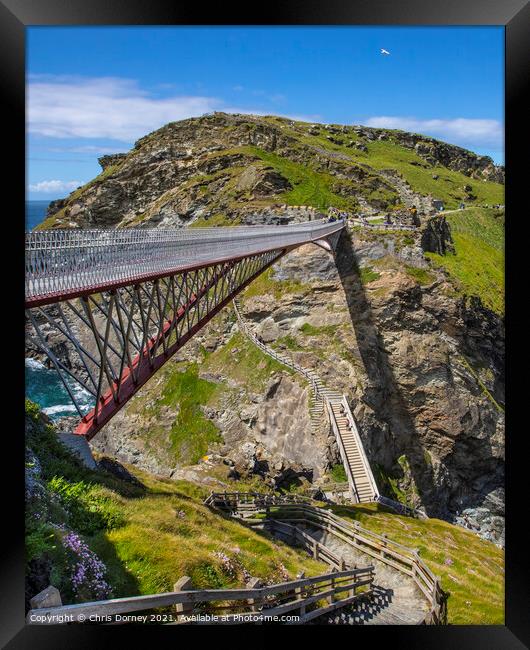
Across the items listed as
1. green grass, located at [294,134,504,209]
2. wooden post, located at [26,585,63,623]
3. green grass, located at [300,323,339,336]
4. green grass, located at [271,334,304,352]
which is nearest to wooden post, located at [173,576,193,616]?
wooden post, located at [26,585,63,623]

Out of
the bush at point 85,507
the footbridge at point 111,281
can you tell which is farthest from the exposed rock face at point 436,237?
the bush at point 85,507

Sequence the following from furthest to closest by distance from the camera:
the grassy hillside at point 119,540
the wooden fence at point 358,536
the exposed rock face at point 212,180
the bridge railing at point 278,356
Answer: the exposed rock face at point 212,180, the bridge railing at point 278,356, the wooden fence at point 358,536, the grassy hillside at point 119,540

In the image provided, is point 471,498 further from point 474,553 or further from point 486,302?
point 474,553

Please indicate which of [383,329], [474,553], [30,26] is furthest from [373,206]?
[30,26]

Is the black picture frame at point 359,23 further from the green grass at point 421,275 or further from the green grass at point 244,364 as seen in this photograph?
the green grass at point 421,275

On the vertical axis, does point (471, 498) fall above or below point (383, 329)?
below

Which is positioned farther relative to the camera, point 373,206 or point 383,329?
point 373,206

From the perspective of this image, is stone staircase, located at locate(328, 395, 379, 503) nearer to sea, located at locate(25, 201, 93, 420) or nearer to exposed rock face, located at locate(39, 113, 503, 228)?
sea, located at locate(25, 201, 93, 420)

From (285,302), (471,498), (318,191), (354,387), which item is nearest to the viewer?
(354,387)
